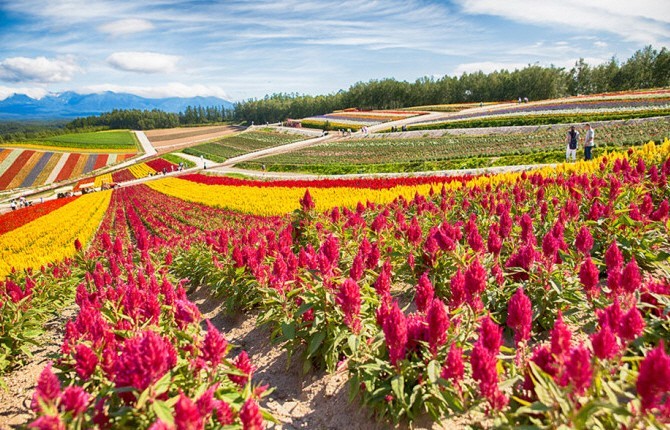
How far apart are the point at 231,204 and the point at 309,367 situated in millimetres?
14542

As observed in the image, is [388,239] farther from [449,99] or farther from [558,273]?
[449,99]

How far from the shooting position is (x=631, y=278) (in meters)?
2.38

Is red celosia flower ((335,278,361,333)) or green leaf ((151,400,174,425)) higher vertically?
red celosia flower ((335,278,361,333))

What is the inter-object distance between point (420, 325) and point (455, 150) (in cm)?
2894

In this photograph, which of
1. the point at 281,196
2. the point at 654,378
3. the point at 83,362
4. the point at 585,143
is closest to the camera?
the point at 654,378

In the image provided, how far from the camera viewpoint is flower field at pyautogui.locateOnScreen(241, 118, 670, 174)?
20203 millimetres

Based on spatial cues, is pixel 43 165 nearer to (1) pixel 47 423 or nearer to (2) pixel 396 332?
(1) pixel 47 423

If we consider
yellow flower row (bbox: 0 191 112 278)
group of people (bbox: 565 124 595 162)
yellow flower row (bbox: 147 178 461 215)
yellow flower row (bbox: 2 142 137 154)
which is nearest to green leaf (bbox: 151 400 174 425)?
yellow flower row (bbox: 147 178 461 215)

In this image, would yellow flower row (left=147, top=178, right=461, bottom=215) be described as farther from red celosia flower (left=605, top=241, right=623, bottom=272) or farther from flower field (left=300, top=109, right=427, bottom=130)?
flower field (left=300, top=109, right=427, bottom=130)

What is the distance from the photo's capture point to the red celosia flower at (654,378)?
1.43 metres

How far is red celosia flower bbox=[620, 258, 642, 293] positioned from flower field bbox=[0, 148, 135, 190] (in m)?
60.7

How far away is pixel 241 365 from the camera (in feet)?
7.65

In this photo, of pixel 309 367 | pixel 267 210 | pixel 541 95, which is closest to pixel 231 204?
pixel 267 210

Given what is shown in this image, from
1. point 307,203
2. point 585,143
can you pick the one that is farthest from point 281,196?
point 585,143
